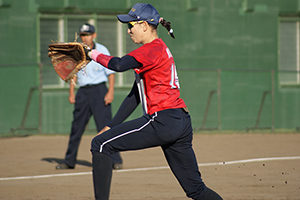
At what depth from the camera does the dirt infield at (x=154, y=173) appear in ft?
24.4

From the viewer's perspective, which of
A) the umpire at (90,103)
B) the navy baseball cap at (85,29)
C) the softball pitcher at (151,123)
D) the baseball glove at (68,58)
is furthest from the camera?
the navy baseball cap at (85,29)

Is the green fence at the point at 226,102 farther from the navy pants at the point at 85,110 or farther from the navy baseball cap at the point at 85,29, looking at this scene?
the navy baseball cap at the point at 85,29

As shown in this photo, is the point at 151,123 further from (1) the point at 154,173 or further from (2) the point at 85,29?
(2) the point at 85,29

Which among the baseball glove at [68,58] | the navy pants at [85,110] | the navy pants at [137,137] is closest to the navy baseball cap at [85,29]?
the navy pants at [85,110]

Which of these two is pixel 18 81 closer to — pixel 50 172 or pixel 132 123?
pixel 50 172

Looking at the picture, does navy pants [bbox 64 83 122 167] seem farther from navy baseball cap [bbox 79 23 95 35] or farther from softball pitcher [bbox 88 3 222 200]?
softball pitcher [bbox 88 3 222 200]

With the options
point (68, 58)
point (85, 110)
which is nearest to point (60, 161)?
point (85, 110)

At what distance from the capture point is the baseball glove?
5.60m

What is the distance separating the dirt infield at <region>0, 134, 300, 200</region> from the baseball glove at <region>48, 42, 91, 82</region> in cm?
204

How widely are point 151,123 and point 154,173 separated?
418 centimetres

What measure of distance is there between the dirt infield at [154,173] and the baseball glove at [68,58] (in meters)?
2.04

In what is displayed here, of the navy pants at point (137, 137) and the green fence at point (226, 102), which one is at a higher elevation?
the navy pants at point (137, 137)

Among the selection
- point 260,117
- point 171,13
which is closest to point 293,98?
point 260,117

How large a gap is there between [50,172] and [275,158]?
4.32 m
